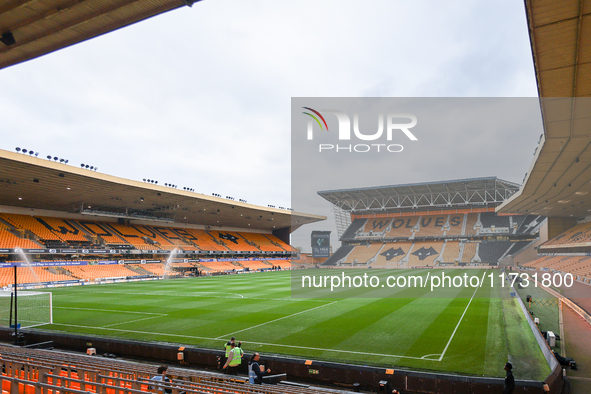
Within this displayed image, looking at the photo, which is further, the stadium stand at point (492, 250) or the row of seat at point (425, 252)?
the row of seat at point (425, 252)

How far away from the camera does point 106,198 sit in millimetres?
46094

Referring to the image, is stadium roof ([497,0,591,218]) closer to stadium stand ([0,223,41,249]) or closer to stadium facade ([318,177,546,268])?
stadium facade ([318,177,546,268])

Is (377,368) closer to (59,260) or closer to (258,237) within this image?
(59,260)

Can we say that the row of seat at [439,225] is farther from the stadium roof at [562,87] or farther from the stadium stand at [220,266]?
the stadium roof at [562,87]

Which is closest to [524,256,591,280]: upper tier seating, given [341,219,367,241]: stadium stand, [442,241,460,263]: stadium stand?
[442,241,460,263]: stadium stand

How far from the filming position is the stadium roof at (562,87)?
8523 millimetres

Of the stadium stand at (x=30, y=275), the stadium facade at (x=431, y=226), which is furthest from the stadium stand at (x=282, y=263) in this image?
the stadium stand at (x=30, y=275)

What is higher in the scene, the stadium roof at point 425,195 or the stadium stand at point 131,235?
the stadium roof at point 425,195

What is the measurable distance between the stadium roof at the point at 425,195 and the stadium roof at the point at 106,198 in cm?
1176

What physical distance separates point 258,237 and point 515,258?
46919 mm

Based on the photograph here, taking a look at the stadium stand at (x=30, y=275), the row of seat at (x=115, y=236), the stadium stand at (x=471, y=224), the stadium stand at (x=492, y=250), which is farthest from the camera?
the stadium stand at (x=471, y=224)

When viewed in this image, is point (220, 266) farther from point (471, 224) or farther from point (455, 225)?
point (471, 224)

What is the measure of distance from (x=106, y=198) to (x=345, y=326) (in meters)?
39.2

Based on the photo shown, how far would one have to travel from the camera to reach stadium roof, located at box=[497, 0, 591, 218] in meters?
8.52
